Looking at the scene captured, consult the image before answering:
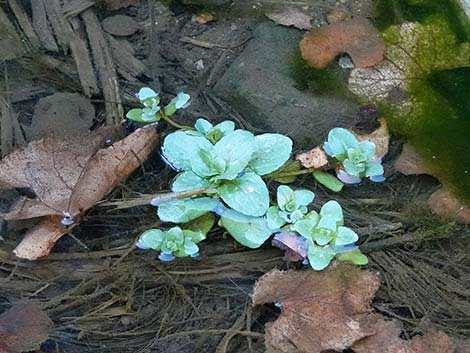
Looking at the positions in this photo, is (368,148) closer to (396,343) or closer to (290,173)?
(290,173)

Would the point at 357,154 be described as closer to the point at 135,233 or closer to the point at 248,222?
the point at 248,222

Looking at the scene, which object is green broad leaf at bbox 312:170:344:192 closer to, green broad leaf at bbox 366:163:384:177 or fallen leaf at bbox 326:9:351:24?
green broad leaf at bbox 366:163:384:177

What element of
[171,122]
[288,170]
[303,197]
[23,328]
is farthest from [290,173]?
[23,328]

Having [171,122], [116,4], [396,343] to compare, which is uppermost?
[116,4]

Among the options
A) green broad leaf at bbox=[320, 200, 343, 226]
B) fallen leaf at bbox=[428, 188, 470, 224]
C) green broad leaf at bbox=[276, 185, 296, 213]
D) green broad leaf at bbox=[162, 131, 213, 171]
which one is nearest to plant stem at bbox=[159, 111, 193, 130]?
green broad leaf at bbox=[162, 131, 213, 171]

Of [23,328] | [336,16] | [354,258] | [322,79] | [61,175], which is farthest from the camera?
[336,16]

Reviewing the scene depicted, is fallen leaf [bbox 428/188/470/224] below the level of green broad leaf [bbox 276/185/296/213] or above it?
below
